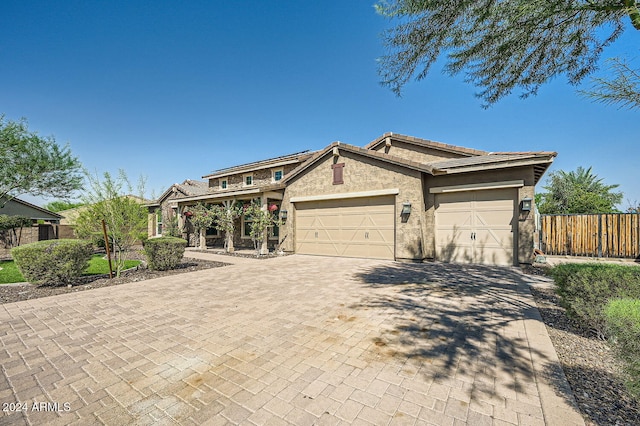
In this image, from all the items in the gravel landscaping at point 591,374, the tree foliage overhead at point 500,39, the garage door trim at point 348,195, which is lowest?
the gravel landscaping at point 591,374

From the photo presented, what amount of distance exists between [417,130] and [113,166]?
14.7 m

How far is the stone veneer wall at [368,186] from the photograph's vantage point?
1028cm

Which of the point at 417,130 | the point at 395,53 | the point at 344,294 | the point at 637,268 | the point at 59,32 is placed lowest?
the point at 344,294

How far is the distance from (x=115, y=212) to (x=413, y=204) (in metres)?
10.2

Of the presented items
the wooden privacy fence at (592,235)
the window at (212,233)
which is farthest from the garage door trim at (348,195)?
the wooden privacy fence at (592,235)

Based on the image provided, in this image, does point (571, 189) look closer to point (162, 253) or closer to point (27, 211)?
point (162, 253)

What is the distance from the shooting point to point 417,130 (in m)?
15.5

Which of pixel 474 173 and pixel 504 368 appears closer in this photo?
pixel 504 368

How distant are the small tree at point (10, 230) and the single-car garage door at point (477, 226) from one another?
70.4ft

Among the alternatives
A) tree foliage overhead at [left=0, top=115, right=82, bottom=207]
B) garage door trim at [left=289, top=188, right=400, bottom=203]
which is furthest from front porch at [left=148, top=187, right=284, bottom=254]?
tree foliage overhead at [left=0, top=115, right=82, bottom=207]

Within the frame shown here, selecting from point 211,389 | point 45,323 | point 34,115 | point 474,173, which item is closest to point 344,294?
point 211,389

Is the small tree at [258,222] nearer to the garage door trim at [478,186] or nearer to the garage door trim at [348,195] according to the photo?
the garage door trim at [348,195]

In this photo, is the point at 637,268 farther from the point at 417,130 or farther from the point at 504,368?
the point at 417,130

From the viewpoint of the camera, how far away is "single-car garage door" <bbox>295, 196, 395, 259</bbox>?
11.1m
